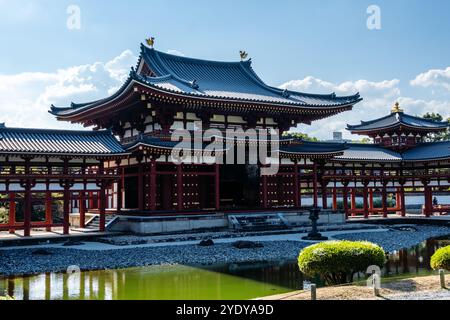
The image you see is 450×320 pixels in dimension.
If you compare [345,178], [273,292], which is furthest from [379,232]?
[273,292]

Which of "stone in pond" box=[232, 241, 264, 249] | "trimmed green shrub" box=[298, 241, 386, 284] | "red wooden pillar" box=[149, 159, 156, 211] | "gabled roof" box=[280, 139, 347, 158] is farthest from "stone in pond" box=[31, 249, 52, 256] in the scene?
"gabled roof" box=[280, 139, 347, 158]

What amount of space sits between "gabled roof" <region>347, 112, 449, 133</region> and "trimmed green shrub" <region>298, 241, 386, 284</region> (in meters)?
35.2

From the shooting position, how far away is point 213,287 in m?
16.0

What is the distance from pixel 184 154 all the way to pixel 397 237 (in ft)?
48.5

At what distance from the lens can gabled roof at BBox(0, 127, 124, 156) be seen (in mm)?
26578

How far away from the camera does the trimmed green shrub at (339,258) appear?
14.2 metres

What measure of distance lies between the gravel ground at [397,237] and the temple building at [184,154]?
6.80 m

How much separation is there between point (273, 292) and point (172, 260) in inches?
289

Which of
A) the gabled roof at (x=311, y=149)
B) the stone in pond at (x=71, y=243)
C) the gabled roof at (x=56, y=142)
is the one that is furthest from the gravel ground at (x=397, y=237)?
the gabled roof at (x=56, y=142)

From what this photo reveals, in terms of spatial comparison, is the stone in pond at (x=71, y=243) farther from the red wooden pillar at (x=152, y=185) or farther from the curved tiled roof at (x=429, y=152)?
the curved tiled roof at (x=429, y=152)

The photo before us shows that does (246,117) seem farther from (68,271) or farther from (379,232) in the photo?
(68,271)

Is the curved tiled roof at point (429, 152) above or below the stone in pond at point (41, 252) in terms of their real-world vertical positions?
above

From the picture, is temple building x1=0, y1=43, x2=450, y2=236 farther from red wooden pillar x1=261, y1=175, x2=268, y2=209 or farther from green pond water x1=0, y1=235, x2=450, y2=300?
green pond water x1=0, y1=235, x2=450, y2=300

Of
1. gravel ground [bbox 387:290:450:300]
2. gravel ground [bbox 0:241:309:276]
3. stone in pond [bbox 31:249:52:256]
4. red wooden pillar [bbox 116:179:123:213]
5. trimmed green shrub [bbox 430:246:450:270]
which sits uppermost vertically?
red wooden pillar [bbox 116:179:123:213]
